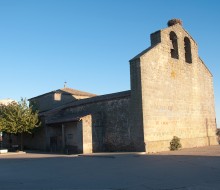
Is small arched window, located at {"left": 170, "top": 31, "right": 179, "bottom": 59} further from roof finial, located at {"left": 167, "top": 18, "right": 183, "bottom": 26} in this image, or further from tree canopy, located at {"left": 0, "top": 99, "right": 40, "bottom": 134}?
tree canopy, located at {"left": 0, "top": 99, "right": 40, "bottom": 134}

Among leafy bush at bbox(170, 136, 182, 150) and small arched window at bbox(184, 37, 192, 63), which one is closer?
leafy bush at bbox(170, 136, 182, 150)

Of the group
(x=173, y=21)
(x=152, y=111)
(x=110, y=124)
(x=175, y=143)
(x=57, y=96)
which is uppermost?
(x=173, y=21)

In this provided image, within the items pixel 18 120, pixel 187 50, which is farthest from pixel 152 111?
pixel 18 120

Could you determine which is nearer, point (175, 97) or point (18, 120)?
point (175, 97)

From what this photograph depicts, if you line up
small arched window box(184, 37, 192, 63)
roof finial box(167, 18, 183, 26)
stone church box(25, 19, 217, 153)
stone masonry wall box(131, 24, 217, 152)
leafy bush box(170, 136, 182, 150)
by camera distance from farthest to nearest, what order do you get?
small arched window box(184, 37, 192, 63)
roof finial box(167, 18, 183, 26)
leafy bush box(170, 136, 182, 150)
stone masonry wall box(131, 24, 217, 152)
stone church box(25, 19, 217, 153)

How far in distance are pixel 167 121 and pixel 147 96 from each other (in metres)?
3.20

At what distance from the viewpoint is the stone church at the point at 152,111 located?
910 inches

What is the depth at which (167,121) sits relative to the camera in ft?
81.4

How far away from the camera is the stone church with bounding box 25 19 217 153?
910 inches

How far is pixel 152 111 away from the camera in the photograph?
23.4m

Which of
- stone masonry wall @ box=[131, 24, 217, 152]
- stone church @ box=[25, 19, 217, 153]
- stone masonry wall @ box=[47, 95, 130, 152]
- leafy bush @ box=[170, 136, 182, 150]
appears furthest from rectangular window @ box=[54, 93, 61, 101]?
leafy bush @ box=[170, 136, 182, 150]

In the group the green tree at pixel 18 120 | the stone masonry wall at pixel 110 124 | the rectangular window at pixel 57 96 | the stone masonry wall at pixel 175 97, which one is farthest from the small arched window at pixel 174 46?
the rectangular window at pixel 57 96

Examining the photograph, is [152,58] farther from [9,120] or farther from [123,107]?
[9,120]

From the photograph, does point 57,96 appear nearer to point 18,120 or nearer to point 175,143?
point 18,120
